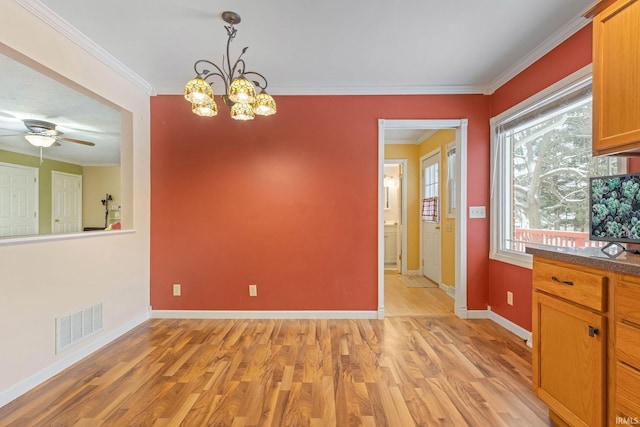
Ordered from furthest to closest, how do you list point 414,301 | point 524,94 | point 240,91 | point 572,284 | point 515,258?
point 414,301, point 515,258, point 524,94, point 240,91, point 572,284

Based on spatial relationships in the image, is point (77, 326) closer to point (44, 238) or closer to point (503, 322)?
point (44, 238)

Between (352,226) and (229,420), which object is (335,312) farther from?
(229,420)

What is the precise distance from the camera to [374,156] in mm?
3285

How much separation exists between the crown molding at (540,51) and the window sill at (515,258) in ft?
5.87

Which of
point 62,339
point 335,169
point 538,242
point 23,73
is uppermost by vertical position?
point 23,73

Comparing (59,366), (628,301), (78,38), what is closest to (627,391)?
(628,301)

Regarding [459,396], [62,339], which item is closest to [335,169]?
[459,396]

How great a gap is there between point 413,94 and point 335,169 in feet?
4.05

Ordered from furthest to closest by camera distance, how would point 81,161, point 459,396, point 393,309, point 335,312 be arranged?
point 81,161 → point 393,309 → point 335,312 → point 459,396

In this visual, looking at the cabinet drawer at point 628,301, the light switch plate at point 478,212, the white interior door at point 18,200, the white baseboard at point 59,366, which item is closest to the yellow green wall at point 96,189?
the white interior door at point 18,200

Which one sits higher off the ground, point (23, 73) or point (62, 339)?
point (23, 73)

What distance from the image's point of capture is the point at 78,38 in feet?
7.54

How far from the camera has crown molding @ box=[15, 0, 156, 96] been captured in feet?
6.40

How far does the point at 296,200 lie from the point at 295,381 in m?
1.83
